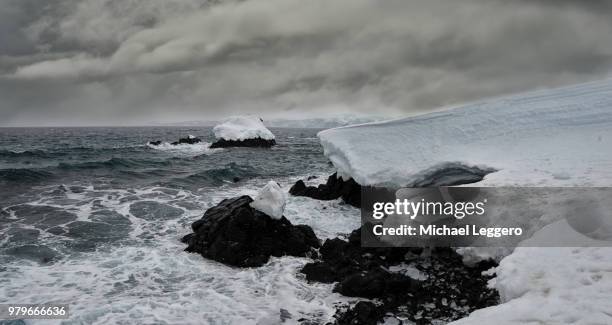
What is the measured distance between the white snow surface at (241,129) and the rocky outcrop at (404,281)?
140 ft

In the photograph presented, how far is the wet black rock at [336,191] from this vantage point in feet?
57.0

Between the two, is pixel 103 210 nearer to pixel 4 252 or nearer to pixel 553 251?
pixel 4 252

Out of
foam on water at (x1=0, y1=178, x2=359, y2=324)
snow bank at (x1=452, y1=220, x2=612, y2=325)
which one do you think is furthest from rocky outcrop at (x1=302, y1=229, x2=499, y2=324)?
snow bank at (x1=452, y1=220, x2=612, y2=325)

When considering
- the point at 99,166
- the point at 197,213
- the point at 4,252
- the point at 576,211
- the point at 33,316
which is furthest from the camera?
the point at 99,166

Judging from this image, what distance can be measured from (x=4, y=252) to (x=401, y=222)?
1248 cm

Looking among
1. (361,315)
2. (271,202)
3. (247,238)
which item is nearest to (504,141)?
(361,315)

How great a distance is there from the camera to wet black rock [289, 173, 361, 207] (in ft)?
57.0

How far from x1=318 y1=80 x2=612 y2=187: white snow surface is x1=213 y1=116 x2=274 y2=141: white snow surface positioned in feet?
129

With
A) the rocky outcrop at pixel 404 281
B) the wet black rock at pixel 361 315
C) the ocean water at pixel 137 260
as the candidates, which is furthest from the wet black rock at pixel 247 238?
the wet black rock at pixel 361 315

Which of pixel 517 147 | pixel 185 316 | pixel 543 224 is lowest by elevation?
pixel 185 316

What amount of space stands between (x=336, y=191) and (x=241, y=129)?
3666 centimetres

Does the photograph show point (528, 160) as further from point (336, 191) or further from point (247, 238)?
point (336, 191)

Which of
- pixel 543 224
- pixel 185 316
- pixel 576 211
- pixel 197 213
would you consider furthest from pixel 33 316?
pixel 576 211

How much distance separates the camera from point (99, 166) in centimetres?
3038
